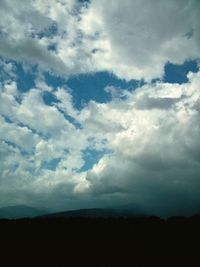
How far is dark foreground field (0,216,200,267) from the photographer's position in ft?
130

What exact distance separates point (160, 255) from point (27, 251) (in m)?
17.5

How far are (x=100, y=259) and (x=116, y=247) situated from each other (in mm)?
3245

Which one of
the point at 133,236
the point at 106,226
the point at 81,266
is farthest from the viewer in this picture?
the point at 106,226

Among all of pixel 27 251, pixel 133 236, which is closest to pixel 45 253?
pixel 27 251

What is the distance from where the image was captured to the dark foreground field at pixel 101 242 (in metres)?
39.6

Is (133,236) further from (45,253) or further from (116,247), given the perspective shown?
(45,253)

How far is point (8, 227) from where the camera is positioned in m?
51.0

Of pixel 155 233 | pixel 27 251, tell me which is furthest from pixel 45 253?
pixel 155 233

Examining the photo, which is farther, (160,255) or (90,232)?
(90,232)

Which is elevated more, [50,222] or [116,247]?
[50,222]

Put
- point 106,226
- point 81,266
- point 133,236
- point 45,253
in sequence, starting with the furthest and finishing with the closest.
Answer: point 106,226 → point 133,236 → point 45,253 → point 81,266

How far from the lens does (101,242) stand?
44.2 meters

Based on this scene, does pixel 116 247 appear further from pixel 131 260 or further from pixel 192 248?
pixel 192 248

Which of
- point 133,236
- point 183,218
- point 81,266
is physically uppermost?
point 183,218
